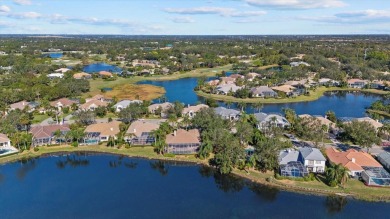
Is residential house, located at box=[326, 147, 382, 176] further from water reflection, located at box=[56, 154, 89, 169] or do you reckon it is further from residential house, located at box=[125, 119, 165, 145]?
water reflection, located at box=[56, 154, 89, 169]

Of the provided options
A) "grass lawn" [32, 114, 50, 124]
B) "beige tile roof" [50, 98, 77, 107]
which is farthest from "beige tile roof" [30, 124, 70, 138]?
"beige tile roof" [50, 98, 77, 107]

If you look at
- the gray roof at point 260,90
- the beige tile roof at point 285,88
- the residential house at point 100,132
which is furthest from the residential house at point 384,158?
the beige tile roof at point 285,88

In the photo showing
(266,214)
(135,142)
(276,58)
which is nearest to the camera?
(266,214)

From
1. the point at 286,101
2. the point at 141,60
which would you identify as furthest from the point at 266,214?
the point at 141,60

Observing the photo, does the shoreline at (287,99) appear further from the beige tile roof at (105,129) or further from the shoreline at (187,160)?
the shoreline at (187,160)

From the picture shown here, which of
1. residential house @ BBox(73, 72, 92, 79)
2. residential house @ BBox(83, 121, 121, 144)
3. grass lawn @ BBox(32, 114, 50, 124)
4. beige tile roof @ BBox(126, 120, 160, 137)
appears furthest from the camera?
residential house @ BBox(73, 72, 92, 79)

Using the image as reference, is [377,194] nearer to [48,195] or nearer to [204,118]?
[204,118]

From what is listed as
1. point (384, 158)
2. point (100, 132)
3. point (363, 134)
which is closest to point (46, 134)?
point (100, 132)
